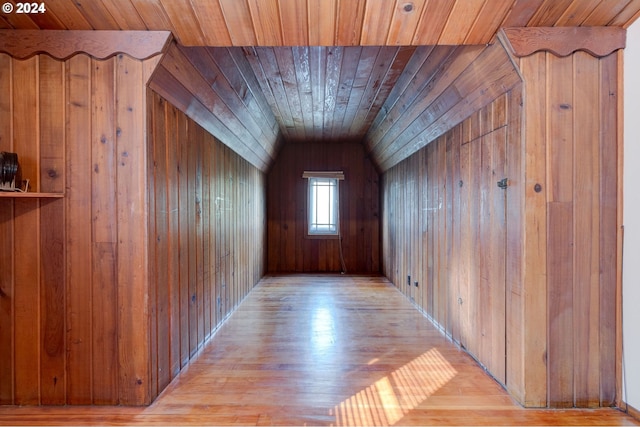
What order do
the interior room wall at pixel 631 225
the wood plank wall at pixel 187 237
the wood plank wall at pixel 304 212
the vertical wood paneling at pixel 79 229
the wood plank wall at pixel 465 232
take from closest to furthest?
the interior room wall at pixel 631 225 → the vertical wood paneling at pixel 79 229 → the wood plank wall at pixel 187 237 → the wood plank wall at pixel 465 232 → the wood plank wall at pixel 304 212

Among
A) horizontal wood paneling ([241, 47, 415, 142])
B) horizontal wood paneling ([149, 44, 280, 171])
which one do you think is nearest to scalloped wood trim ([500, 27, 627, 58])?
horizontal wood paneling ([241, 47, 415, 142])

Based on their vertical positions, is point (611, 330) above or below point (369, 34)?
below

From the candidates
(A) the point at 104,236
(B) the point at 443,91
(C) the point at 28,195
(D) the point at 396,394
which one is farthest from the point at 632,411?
(C) the point at 28,195

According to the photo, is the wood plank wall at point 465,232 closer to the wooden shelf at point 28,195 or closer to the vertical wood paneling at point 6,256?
the wooden shelf at point 28,195

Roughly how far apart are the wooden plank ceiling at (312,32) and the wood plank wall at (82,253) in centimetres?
25

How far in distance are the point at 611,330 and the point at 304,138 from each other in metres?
4.33

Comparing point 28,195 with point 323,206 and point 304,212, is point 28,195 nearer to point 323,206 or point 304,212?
point 304,212

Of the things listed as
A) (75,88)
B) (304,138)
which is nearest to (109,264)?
(75,88)

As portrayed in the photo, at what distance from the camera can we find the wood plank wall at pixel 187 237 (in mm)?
1795

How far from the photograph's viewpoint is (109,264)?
66.8 inches

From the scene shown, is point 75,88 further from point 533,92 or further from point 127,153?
point 533,92

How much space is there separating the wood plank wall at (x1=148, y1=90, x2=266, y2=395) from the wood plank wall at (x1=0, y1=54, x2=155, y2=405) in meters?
0.10

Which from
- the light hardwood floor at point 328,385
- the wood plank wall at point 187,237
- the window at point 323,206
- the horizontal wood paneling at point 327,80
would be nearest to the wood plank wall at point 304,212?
the window at point 323,206

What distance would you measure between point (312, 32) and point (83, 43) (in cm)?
116
